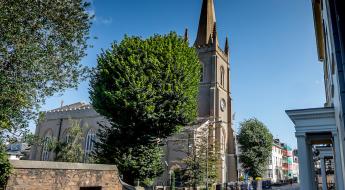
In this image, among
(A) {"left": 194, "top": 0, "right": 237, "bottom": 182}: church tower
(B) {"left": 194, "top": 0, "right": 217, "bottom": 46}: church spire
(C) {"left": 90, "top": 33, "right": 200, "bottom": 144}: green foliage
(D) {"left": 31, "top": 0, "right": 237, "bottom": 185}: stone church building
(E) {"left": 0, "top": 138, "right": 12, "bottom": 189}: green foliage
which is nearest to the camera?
(E) {"left": 0, "top": 138, "right": 12, "bottom": 189}: green foliage

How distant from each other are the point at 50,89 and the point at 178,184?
2193cm

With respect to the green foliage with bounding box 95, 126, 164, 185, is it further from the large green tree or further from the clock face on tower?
the clock face on tower

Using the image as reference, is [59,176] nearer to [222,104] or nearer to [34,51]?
[34,51]

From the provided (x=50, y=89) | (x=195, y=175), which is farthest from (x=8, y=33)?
(x=195, y=175)

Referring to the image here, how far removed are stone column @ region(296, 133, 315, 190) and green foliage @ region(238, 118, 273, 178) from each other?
3458 centimetres

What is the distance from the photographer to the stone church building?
43.7m

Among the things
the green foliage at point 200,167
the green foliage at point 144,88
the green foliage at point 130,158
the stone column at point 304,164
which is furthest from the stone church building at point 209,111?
the stone column at point 304,164

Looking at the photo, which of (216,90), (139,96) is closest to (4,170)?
(139,96)

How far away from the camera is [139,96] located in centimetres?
1806

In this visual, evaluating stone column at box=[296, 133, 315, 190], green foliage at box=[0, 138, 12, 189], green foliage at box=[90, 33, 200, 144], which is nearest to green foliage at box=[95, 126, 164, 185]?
green foliage at box=[90, 33, 200, 144]

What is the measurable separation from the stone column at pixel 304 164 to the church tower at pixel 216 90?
3144 cm

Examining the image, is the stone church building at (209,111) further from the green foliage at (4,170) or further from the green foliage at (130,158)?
the green foliage at (4,170)

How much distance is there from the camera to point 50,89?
11328 millimetres

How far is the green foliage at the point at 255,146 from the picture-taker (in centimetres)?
4262
